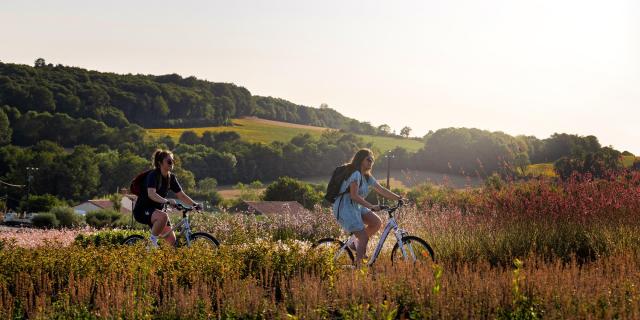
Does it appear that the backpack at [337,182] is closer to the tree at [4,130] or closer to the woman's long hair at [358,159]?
the woman's long hair at [358,159]

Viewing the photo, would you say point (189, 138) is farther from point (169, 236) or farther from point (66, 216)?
point (169, 236)

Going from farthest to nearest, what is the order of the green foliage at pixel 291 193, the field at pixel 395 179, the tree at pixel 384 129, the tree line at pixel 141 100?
the tree at pixel 384 129 < the tree line at pixel 141 100 < the field at pixel 395 179 < the green foliage at pixel 291 193

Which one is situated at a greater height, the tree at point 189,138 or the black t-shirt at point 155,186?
the black t-shirt at point 155,186

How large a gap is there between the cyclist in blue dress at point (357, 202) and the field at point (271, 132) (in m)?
106

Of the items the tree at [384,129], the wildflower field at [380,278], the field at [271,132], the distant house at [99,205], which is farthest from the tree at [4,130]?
the wildflower field at [380,278]

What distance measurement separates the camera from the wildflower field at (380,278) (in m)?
6.93

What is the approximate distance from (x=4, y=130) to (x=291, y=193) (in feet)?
164

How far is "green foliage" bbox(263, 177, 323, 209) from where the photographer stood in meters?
83.1

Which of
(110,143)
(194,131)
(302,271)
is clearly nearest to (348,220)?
(302,271)

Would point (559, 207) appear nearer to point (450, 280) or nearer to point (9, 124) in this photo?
point (450, 280)

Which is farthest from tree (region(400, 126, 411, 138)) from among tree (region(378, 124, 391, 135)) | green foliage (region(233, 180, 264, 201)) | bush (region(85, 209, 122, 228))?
bush (region(85, 209, 122, 228))

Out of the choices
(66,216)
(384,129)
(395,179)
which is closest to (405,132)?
(384,129)

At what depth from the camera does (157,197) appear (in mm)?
9977

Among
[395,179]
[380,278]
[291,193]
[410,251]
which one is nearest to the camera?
[380,278]
